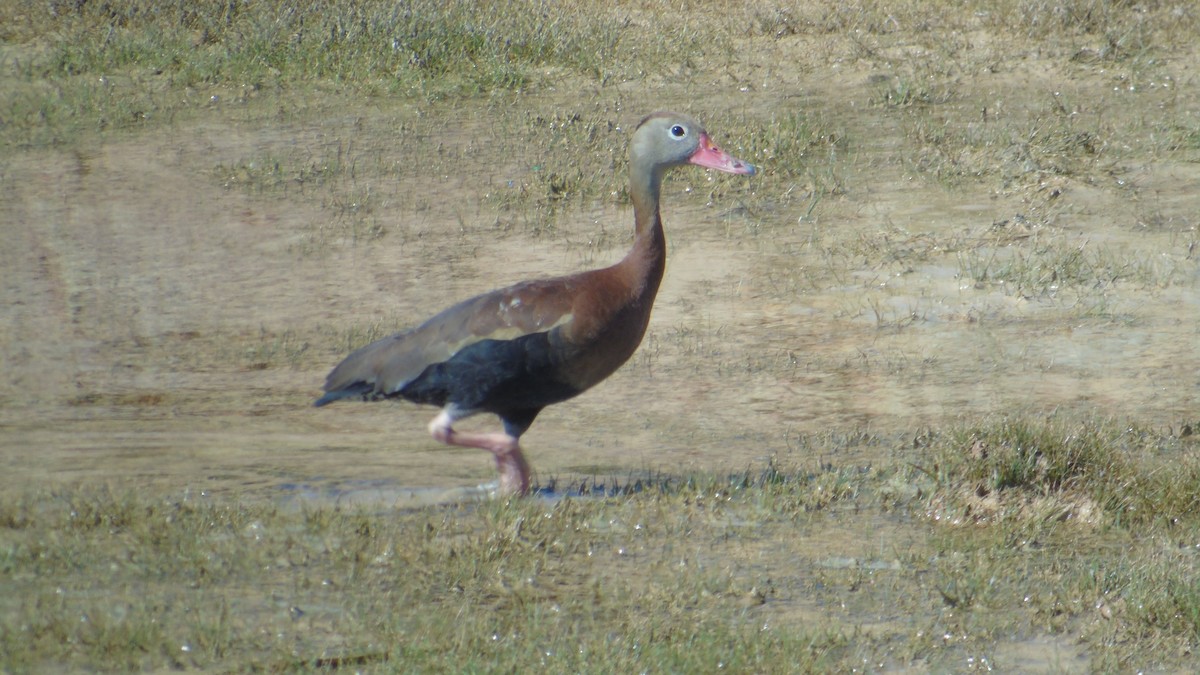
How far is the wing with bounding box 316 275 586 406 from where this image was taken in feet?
20.6

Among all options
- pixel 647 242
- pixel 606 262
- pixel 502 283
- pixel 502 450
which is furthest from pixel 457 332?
pixel 606 262

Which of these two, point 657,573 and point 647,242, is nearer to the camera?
point 657,573

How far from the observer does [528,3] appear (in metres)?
15.4

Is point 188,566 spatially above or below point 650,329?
above

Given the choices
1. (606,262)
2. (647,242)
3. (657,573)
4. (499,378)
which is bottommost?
(606,262)

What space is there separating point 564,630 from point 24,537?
1982 mm

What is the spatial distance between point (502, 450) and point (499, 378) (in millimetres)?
318

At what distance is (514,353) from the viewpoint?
6230 mm

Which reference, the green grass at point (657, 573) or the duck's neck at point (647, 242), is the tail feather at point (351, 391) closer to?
the green grass at point (657, 573)

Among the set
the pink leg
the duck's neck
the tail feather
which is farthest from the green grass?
the duck's neck

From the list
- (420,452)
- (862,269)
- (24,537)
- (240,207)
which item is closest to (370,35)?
(240,207)

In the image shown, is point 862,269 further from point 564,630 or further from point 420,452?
point 564,630

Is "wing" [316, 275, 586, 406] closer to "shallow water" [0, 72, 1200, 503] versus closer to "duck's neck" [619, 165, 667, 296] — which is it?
"duck's neck" [619, 165, 667, 296]

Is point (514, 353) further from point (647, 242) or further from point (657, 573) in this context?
point (657, 573)
